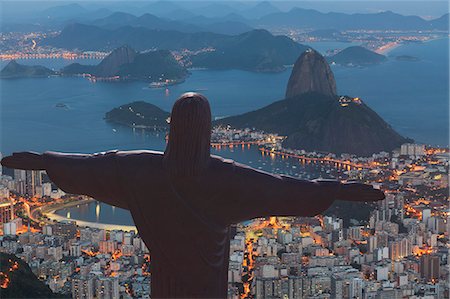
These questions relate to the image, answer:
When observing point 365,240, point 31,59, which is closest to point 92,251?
point 365,240

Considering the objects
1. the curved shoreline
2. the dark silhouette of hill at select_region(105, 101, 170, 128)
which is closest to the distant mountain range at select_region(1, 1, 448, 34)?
the dark silhouette of hill at select_region(105, 101, 170, 128)

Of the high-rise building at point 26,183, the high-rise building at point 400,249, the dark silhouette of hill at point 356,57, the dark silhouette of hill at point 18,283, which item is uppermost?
the dark silhouette of hill at point 356,57

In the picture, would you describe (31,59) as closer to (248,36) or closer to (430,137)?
(248,36)

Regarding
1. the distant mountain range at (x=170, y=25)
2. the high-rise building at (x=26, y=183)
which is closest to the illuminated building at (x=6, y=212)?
the high-rise building at (x=26, y=183)

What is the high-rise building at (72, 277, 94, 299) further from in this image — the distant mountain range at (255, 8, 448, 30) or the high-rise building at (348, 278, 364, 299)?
the distant mountain range at (255, 8, 448, 30)

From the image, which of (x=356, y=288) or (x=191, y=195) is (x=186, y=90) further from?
(x=191, y=195)

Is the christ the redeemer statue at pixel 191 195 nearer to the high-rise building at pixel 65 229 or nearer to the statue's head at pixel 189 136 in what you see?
the statue's head at pixel 189 136

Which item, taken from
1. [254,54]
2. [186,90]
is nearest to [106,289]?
[186,90]
